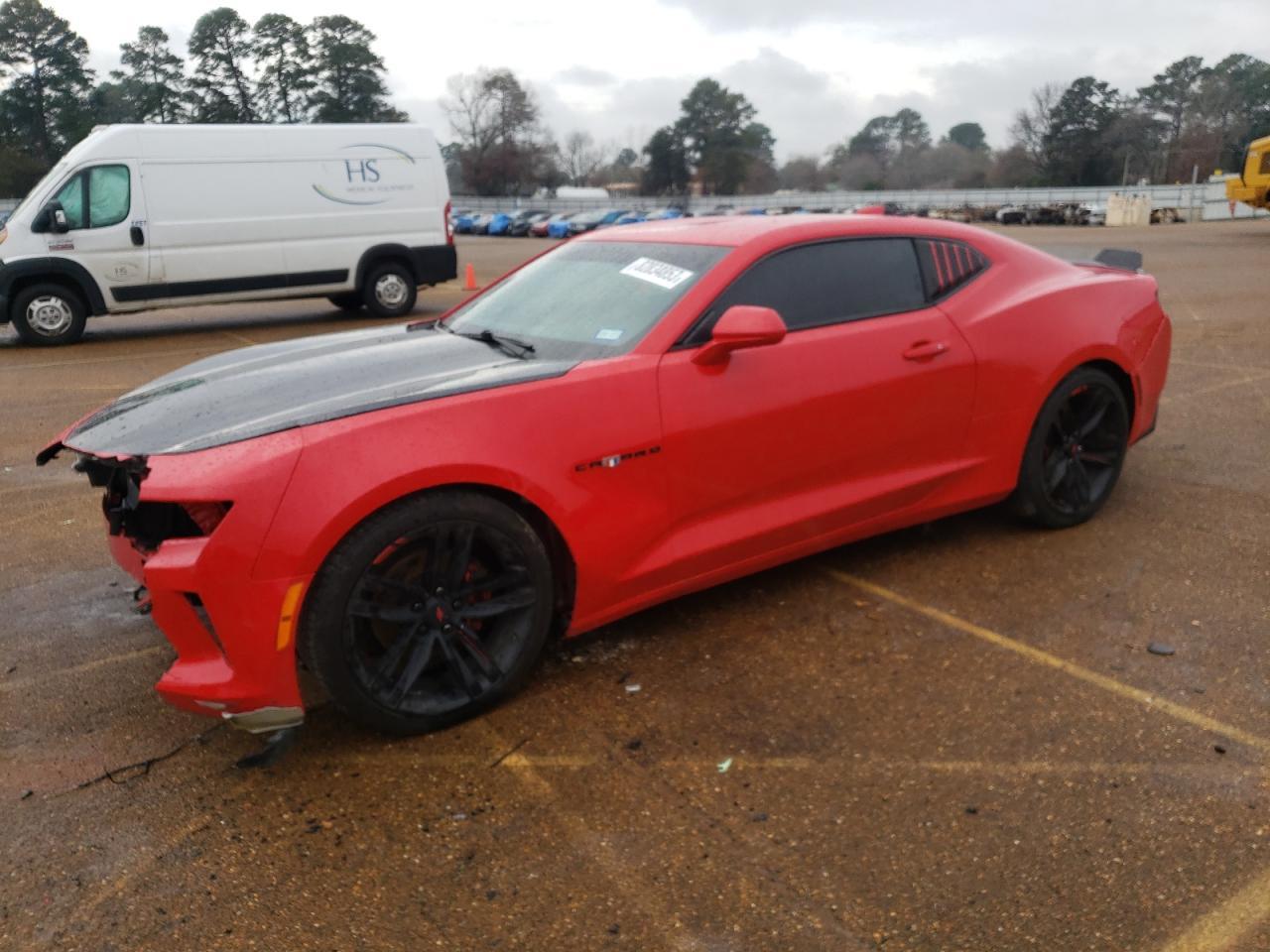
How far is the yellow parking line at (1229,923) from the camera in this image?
2217 mm

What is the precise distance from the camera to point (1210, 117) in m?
79.0

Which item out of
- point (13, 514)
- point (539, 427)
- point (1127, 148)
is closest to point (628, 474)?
point (539, 427)

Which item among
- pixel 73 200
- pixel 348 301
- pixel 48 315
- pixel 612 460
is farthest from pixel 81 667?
pixel 348 301

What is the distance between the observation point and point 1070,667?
136 inches

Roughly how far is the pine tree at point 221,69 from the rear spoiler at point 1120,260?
4874 centimetres

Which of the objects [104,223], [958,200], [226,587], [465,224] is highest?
[958,200]

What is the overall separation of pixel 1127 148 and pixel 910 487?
278 feet

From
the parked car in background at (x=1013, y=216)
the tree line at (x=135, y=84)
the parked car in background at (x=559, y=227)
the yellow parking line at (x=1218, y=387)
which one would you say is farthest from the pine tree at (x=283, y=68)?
the yellow parking line at (x=1218, y=387)

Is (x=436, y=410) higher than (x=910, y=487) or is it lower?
higher

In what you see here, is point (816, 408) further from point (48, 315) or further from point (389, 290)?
point (48, 315)

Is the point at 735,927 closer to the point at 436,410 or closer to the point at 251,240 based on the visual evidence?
the point at 436,410

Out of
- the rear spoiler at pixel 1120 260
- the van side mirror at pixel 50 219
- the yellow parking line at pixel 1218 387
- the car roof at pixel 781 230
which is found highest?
the van side mirror at pixel 50 219

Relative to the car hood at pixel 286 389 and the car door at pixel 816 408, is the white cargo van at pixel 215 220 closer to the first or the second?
the car hood at pixel 286 389

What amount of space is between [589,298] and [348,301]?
11.1 m
